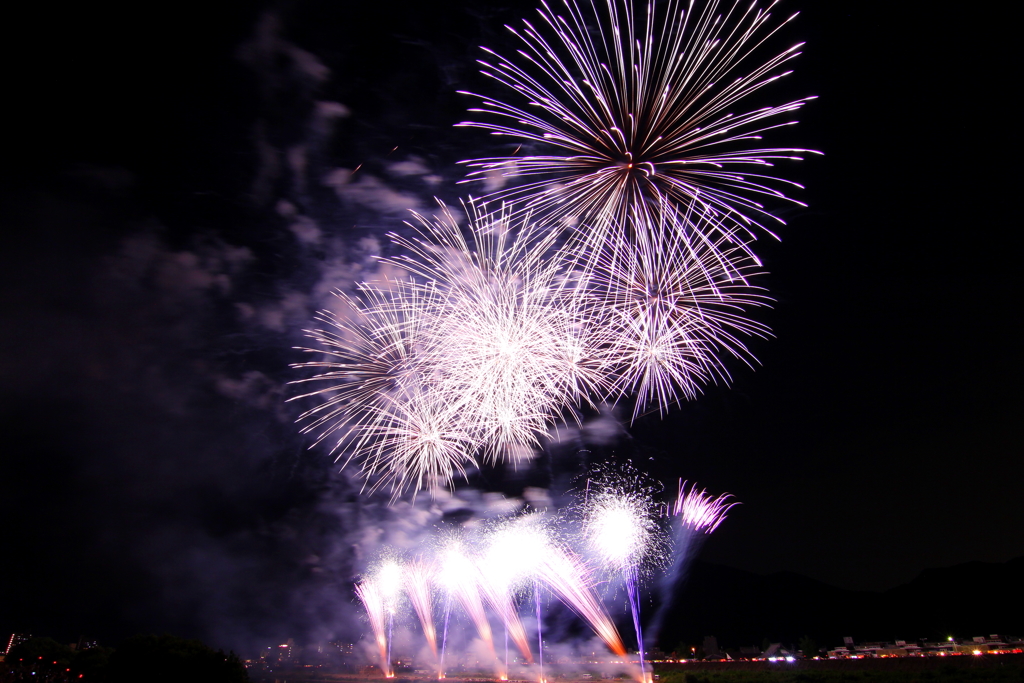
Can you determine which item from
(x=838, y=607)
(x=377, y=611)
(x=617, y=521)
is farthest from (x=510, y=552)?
(x=838, y=607)

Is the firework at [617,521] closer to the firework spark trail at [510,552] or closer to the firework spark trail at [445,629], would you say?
the firework spark trail at [510,552]

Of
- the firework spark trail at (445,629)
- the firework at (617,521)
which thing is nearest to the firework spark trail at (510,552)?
the firework at (617,521)

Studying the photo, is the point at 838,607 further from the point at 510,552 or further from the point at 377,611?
the point at 510,552

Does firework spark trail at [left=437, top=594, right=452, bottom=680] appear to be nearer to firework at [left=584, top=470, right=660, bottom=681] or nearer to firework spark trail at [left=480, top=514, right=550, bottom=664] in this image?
firework spark trail at [left=480, top=514, right=550, bottom=664]

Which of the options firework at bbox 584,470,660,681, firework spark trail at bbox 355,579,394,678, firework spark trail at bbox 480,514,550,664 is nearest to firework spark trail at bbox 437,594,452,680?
firework spark trail at bbox 355,579,394,678

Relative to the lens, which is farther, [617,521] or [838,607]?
[838,607]

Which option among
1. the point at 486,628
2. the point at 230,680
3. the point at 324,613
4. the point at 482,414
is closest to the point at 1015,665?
the point at 482,414
